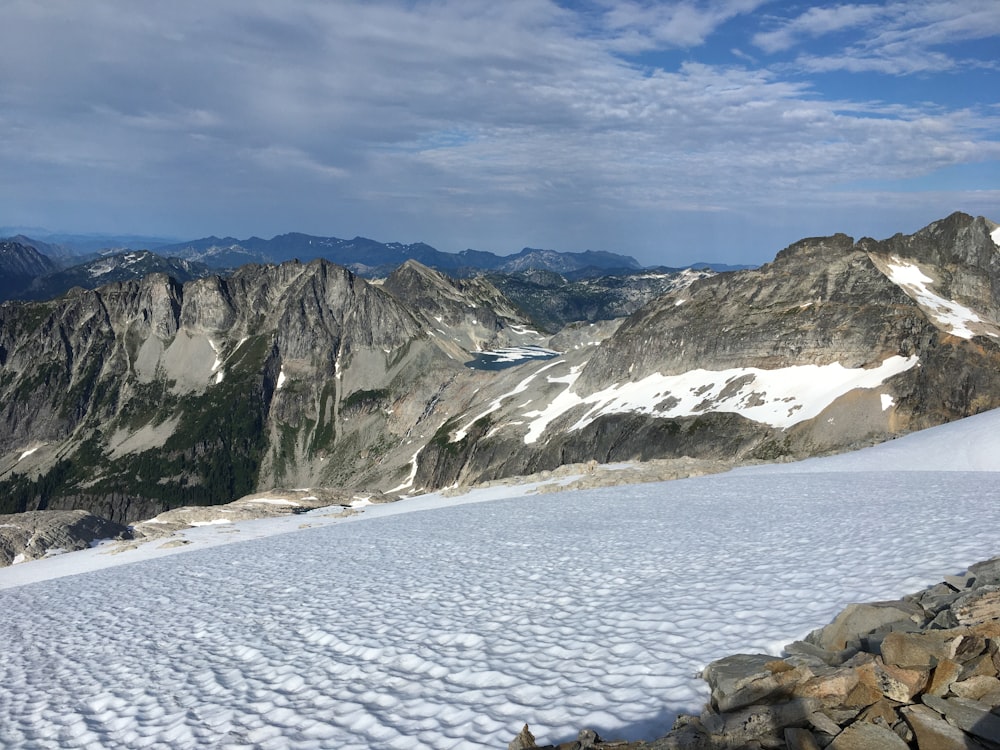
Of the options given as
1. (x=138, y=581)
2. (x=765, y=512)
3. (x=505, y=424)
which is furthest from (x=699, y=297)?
(x=138, y=581)

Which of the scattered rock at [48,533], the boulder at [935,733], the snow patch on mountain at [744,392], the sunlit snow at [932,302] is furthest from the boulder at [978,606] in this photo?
the sunlit snow at [932,302]

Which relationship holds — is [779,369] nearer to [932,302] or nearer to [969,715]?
[932,302]

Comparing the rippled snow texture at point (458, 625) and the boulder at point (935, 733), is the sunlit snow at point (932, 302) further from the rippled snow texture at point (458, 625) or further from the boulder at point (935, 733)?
the boulder at point (935, 733)

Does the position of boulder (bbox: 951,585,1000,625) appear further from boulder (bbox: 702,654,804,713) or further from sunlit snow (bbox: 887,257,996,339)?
sunlit snow (bbox: 887,257,996,339)

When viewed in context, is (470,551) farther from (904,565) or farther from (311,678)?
(904,565)

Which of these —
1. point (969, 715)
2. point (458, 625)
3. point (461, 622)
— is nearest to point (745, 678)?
point (969, 715)

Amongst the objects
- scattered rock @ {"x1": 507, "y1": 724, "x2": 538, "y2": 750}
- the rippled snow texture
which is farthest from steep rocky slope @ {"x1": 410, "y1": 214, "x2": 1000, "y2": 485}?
scattered rock @ {"x1": 507, "y1": 724, "x2": 538, "y2": 750}
